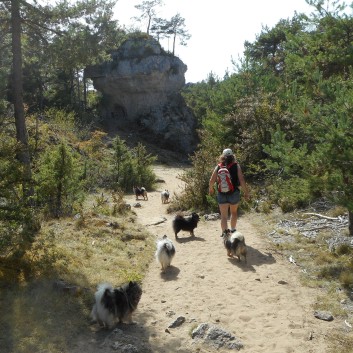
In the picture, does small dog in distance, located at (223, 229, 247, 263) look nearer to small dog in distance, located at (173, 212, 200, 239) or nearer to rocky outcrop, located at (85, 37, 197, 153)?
small dog in distance, located at (173, 212, 200, 239)

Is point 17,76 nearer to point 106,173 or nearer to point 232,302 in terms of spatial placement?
point 232,302

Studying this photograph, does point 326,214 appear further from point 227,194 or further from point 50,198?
point 50,198

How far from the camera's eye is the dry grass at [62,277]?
566cm

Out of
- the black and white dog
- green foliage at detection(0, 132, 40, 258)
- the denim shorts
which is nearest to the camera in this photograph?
the black and white dog

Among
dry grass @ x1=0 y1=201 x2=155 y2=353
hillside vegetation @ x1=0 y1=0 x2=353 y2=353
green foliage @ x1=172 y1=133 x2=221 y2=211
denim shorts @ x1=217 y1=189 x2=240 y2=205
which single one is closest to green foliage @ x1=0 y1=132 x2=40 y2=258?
hillside vegetation @ x1=0 y1=0 x2=353 y2=353

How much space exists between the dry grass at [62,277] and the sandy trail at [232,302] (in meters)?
0.80

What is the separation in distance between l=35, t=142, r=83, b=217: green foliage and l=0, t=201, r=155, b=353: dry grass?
105 cm

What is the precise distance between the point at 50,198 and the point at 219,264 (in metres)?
6.17

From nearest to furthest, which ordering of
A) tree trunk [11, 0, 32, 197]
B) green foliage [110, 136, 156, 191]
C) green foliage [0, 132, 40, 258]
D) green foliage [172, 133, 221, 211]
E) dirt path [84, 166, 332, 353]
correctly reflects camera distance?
dirt path [84, 166, 332, 353] < green foliage [0, 132, 40, 258] < tree trunk [11, 0, 32, 197] < green foliage [172, 133, 221, 211] < green foliage [110, 136, 156, 191]

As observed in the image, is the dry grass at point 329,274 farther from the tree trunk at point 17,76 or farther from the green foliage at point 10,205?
the tree trunk at point 17,76

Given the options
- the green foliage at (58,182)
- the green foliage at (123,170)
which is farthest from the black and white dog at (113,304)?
the green foliage at (123,170)

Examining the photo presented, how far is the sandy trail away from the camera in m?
5.62

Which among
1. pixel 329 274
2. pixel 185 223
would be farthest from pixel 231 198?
pixel 329 274

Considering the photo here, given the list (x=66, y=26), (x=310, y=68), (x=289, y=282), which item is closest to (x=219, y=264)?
→ (x=289, y=282)
